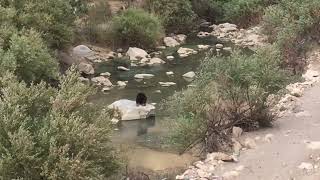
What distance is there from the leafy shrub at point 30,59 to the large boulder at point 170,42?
491 inches

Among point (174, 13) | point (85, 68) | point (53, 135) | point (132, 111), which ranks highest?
point (53, 135)

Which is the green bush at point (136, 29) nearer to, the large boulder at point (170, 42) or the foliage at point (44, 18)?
the large boulder at point (170, 42)

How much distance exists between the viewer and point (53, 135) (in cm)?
784

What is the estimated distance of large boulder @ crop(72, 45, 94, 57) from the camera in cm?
2394

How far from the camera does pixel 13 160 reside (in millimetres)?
7445

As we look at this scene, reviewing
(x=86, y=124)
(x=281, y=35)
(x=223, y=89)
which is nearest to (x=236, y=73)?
(x=223, y=89)

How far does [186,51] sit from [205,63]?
14259 mm

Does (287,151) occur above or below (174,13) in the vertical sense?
above

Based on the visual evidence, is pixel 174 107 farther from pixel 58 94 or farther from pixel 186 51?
pixel 186 51

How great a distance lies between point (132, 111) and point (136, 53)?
958 centimetres

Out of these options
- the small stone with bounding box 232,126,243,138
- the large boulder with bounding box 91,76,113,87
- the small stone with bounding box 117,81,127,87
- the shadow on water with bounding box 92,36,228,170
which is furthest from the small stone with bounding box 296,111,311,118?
the large boulder with bounding box 91,76,113,87

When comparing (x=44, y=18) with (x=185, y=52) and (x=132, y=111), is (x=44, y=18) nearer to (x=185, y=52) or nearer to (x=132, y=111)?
(x=132, y=111)

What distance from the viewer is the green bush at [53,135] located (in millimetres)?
7445

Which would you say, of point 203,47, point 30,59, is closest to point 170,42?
point 203,47
